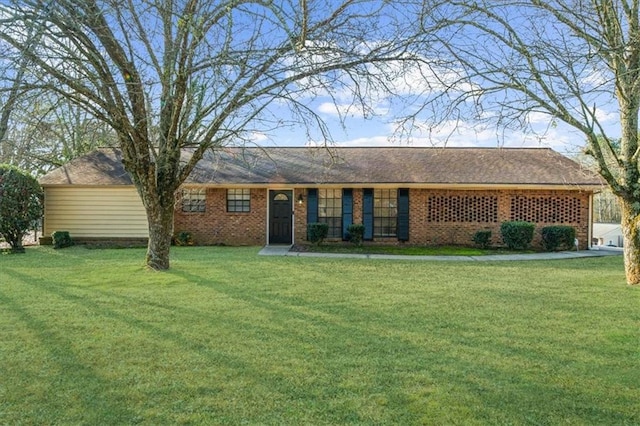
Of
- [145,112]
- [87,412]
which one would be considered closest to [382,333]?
[87,412]

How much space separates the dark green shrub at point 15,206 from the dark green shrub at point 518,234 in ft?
49.0

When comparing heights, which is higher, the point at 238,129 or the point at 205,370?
the point at 238,129

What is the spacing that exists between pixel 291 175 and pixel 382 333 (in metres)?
11.2

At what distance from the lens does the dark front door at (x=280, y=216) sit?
15.5 metres

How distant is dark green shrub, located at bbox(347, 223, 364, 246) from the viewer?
14.9 metres

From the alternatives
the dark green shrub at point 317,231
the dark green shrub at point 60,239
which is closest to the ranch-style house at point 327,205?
the dark green shrub at point 317,231

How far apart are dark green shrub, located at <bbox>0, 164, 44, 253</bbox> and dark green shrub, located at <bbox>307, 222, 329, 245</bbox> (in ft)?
28.4

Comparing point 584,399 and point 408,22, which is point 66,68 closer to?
point 408,22

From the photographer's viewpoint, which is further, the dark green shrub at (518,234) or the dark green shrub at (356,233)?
the dark green shrub at (356,233)

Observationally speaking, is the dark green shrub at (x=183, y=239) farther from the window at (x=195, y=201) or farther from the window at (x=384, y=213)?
the window at (x=384, y=213)

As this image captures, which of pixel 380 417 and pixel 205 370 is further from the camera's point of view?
pixel 205 370

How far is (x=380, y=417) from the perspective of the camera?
115 inches

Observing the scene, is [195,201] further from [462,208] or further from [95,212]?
[462,208]

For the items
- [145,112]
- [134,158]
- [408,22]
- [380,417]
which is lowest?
[380,417]
